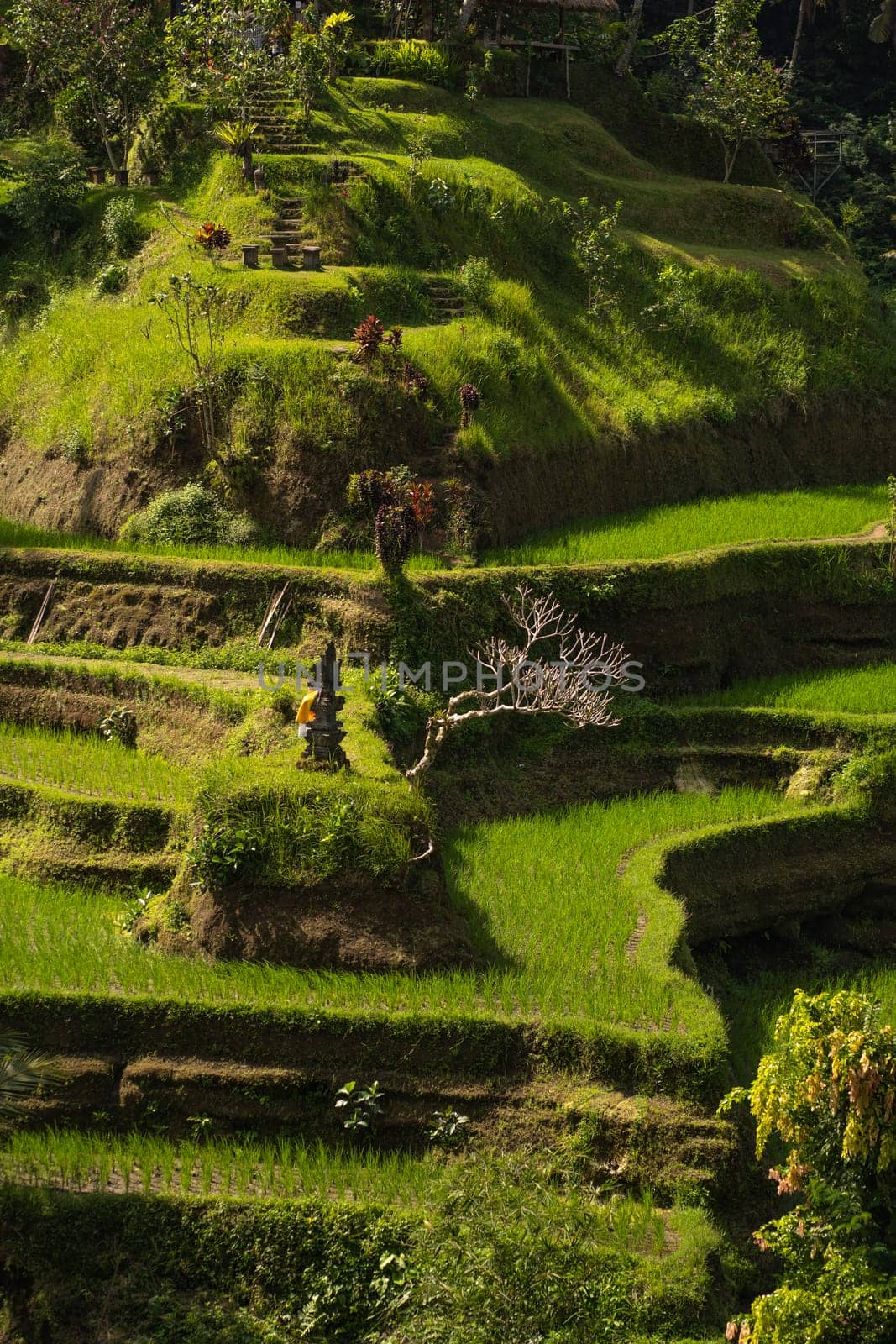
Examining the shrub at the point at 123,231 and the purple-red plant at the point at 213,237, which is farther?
the shrub at the point at 123,231

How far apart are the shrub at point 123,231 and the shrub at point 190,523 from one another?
6.39 meters

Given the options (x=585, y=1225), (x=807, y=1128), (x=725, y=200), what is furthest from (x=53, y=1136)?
(x=725, y=200)

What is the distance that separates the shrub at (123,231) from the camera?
24.7 meters

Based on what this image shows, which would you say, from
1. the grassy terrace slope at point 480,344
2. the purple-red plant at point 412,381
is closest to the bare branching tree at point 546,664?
the grassy terrace slope at point 480,344

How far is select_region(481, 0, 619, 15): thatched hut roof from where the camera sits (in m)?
29.9

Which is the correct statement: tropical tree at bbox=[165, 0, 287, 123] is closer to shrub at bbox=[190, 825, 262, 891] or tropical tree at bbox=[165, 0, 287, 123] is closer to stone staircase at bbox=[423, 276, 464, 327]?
stone staircase at bbox=[423, 276, 464, 327]

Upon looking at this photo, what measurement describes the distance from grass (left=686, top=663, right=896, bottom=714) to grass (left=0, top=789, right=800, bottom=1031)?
3.87 m

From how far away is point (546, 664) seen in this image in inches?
738

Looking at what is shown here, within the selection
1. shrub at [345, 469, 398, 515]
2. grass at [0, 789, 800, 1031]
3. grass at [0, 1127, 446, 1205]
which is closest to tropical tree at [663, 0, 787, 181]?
shrub at [345, 469, 398, 515]

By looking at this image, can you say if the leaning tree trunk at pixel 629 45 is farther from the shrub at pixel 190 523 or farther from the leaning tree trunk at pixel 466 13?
the shrub at pixel 190 523

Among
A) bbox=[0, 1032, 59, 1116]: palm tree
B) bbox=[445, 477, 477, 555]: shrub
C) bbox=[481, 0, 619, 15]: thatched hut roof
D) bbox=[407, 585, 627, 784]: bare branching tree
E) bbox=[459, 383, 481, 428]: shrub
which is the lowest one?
bbox=[0, 1032, 59, 1116]: palm tree

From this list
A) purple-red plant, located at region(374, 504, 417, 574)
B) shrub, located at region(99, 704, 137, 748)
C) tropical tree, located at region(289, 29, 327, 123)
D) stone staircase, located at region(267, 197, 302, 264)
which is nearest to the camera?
shrub, located at region(99, 704, 137, 748)

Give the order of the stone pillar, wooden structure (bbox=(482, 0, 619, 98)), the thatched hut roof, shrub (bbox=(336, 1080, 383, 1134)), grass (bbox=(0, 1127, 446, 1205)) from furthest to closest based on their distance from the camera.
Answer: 1. wooden structure (bbox=(482, 0, 619, 98))
2. the thatched hut roof
3. the stone pillar
4. shrub (bbox=(336, 1080, 383, 1134))
5. grass (bbox=(0, 1127, 446, 1205))

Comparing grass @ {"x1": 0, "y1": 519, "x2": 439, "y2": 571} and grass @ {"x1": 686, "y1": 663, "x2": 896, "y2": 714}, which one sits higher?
grass @ {"x1": 0, "y1": 519, "x2": 439, "y2": 571}
